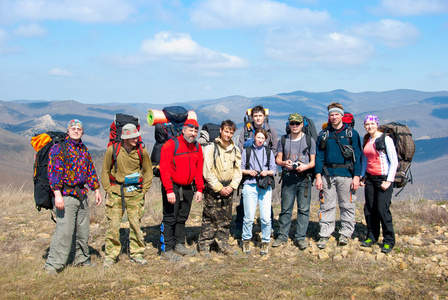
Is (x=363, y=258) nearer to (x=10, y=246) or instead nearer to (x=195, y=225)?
(x=195, y=225)

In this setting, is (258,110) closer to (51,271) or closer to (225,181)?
(225,181)

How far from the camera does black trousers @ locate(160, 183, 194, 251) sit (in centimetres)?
564

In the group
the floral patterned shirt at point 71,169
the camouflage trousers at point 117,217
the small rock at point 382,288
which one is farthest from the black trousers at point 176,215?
the small rock at point 382,288

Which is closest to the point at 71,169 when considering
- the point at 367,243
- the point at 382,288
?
the point at 382,288

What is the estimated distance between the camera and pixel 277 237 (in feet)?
21.4

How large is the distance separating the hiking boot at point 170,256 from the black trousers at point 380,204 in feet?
10.7

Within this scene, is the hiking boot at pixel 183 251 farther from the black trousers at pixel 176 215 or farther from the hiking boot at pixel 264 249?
the hiking boot at pixel 264 249

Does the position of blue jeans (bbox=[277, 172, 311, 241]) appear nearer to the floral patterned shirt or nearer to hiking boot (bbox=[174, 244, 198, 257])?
hiking boot (bbox=[174, 244, 198, 257])

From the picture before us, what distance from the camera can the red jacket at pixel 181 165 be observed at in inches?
213

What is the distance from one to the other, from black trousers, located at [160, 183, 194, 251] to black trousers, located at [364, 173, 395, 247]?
294cm

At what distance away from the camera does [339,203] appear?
6.20m

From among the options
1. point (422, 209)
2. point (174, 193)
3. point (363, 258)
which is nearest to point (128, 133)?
point (174, 193)

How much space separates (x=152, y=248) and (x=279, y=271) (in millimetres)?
2327

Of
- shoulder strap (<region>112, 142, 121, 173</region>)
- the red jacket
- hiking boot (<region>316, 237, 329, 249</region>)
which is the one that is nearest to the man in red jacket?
the red jacket
